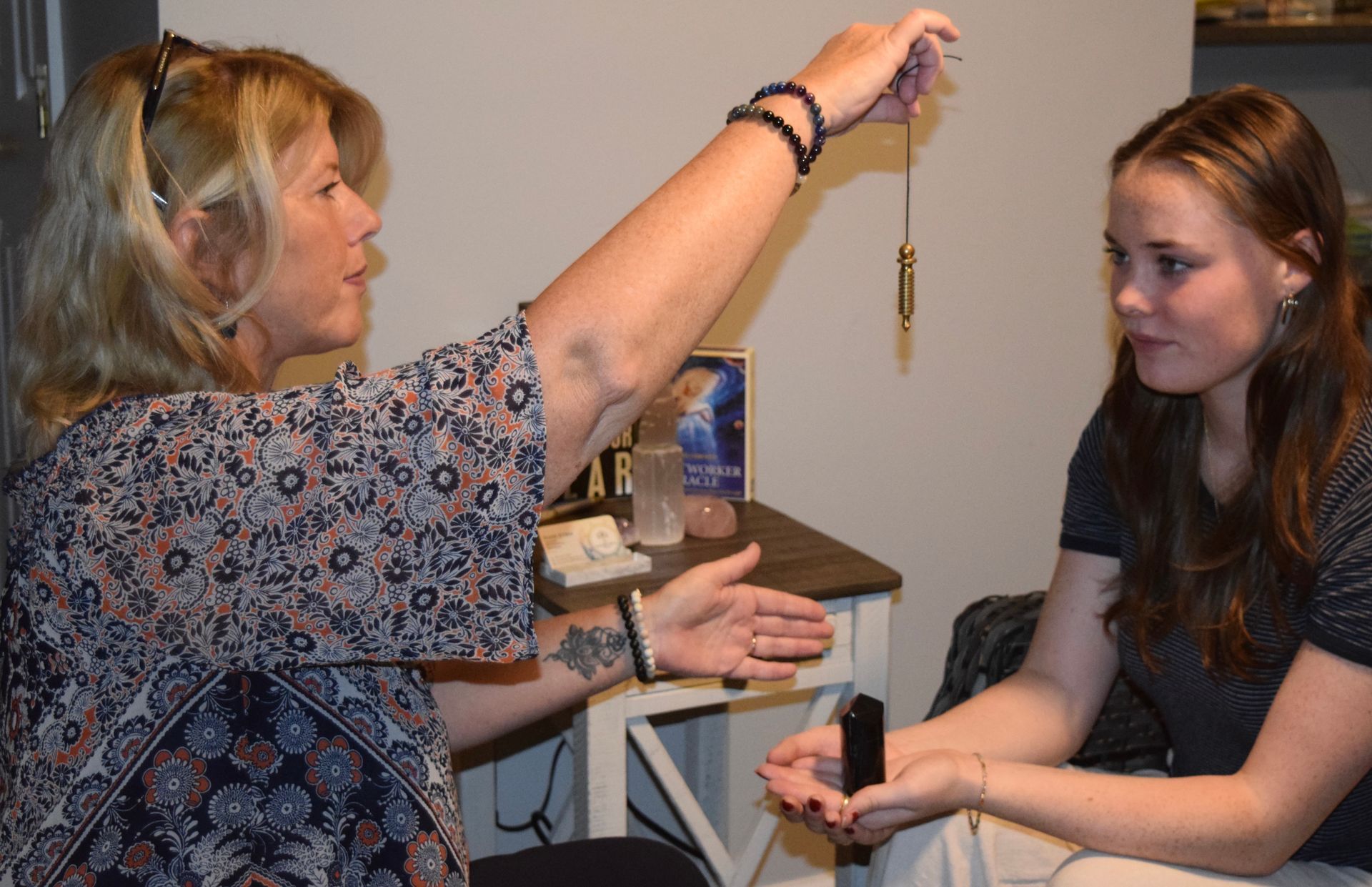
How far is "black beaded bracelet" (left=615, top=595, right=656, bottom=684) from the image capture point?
50.8 inches

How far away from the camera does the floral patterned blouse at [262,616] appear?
80cm

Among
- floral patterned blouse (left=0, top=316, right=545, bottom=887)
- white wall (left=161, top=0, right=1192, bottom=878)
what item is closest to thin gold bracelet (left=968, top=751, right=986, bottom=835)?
floral patterned blouse (left=0, top=316, right=545, bottom=887)

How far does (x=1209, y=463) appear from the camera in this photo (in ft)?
4.99

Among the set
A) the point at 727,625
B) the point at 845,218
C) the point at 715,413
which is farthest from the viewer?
the point at 845,218

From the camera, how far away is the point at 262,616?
822mm

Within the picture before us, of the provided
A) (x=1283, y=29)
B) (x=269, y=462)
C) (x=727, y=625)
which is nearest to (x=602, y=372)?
(x=269, y=462)

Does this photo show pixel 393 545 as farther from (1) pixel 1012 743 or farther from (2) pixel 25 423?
(1) pixel 1012 743

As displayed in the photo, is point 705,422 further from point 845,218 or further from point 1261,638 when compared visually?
point 1261,638

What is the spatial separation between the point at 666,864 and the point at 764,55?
4.49 ft

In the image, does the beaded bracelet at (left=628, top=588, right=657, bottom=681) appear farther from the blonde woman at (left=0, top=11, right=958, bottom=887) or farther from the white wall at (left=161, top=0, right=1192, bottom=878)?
the white wall at (left=161, top=0, right=1192, bottom=878)

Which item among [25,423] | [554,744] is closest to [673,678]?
[554,744]

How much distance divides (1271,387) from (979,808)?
58cm

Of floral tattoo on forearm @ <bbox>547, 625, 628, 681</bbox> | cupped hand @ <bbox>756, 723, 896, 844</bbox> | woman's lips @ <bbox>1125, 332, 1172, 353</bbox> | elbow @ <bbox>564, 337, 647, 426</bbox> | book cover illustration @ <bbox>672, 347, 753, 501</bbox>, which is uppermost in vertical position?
elbow @ <bbox>564, 337, 647, 426</bbox>

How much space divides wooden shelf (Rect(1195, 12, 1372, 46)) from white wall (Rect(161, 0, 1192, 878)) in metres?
0.13
